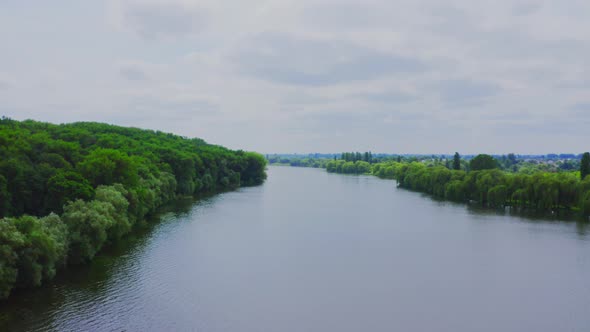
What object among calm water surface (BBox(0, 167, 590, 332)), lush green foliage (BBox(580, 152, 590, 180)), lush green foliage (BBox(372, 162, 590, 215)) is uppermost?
lush green foliage (BBox(580, 152, 590, 180))

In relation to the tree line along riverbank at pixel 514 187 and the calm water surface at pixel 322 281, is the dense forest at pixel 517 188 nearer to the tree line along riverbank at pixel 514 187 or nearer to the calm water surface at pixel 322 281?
the tree line along riverbank at pixel 514 187

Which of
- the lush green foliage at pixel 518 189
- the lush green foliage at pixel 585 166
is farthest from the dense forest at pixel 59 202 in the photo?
the lush green foliage at pixel 585 166

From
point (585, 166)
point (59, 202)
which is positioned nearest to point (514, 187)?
point (585, 166)

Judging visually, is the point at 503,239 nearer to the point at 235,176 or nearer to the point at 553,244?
the point at 553,244

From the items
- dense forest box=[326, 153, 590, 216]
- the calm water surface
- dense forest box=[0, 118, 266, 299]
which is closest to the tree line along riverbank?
dense forest box=[326, 153, 590, 216]

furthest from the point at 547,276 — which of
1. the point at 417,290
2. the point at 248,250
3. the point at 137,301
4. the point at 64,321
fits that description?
the point at 64,321

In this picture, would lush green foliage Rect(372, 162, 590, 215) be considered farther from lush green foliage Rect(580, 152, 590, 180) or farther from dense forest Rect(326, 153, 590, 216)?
lush green foliage Rect(580, 152, 590, 180)

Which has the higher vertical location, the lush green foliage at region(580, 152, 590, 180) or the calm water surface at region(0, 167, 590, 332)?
the lush green foliage at region(580, 152, 590, 180)

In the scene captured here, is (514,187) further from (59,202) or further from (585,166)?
(59,202)
